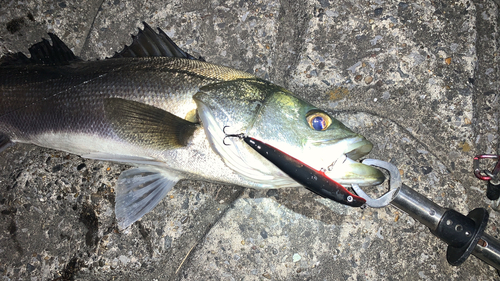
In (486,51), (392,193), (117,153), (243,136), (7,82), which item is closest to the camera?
(243,136)

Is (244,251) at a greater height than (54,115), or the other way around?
(54,115)

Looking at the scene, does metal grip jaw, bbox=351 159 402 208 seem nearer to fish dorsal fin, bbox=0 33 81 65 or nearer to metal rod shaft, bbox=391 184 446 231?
metal rod shaft, bbox=391 184 446 231

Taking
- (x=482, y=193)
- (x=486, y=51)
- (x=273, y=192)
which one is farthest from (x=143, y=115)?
(x=486, y=51)

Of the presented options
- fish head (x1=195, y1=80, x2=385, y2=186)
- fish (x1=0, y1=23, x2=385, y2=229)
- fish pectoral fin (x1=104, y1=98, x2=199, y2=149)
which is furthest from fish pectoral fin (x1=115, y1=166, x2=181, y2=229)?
fish head (x1=195, y1=80, x2=385, y2=186)

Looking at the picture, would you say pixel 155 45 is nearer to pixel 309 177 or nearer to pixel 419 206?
pixel 309 177

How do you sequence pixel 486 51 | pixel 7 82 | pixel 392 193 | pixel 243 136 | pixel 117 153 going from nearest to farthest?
pixel 243 136, pixel 392 193, pixel 117 153, pixel 7 82, pixel 486 51

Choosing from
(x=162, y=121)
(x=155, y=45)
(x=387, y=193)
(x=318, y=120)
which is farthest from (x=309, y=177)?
(x=155, y=45)

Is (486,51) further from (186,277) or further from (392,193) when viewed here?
(186,277)
